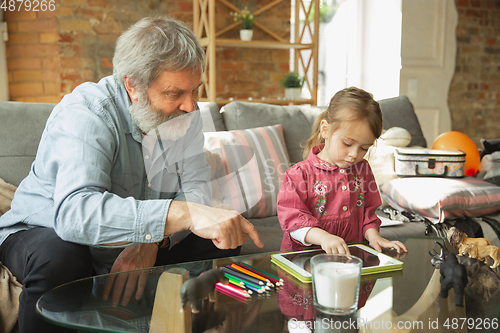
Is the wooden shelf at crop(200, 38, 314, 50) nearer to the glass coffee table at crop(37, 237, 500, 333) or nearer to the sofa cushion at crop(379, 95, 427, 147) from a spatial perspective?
the sofa cushion at crop(379, 95, 427, 147)

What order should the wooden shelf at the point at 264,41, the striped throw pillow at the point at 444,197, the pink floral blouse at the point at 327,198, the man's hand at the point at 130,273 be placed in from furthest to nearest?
the wooden shelf at the point at 264,41 < the striped throw pillow at the point at 444,197 < the pink floral blouse at the point at 327,198 < the man's hand at the point at 130,273

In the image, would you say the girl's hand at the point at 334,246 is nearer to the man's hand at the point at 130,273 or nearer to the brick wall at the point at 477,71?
the man's hand at the point at 130,273

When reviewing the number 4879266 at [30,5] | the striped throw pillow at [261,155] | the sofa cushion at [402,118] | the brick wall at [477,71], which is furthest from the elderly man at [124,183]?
the brick wall at [477,71]

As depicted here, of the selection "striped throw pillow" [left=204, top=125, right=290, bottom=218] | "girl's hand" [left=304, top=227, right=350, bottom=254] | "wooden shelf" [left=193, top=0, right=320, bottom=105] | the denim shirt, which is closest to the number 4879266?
"wooden shelf" [left=193, top=0, right=320, bottom=105]

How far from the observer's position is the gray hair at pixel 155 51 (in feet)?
3.21

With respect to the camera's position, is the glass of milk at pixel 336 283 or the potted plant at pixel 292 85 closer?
the glass of milk at pixel 336 283

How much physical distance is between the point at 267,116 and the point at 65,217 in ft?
4.29

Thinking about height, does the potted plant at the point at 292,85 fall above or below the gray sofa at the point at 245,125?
above

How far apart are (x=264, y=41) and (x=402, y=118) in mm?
1146

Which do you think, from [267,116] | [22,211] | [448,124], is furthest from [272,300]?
[448,124]

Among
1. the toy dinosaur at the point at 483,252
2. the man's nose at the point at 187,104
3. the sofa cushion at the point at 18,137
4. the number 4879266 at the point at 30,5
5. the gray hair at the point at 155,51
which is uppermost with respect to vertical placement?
the number 4879266 at the point at 30,5

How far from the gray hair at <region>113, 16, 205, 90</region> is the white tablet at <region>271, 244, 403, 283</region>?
504mm

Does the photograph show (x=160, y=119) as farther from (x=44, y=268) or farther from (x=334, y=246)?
(x=334, y=246)

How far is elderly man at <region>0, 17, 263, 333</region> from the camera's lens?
89cm
